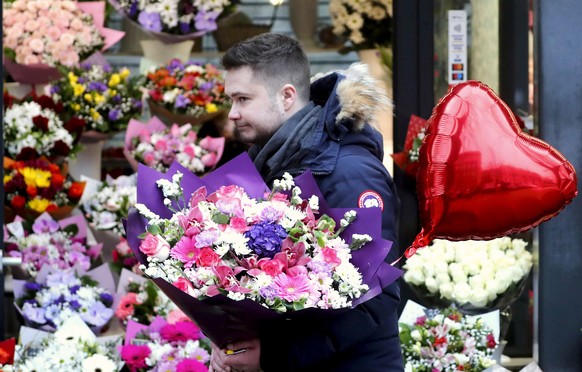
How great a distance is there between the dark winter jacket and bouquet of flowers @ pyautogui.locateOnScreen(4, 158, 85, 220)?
269 centimetres

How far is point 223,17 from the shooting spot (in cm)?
659

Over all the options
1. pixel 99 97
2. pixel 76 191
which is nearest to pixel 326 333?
pixel 76 191

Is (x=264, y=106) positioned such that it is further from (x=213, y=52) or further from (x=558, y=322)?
(x=213, y=52)

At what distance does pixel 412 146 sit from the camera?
5820mm

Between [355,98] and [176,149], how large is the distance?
304 centimetres

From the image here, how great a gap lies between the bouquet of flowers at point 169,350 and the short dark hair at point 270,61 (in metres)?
1.43

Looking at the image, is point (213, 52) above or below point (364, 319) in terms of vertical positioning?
below

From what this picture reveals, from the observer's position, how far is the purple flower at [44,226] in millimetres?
5613

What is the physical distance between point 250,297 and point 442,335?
203 cm

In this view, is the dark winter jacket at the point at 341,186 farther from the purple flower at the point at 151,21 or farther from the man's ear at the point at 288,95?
the purple flower at the point at 151,21

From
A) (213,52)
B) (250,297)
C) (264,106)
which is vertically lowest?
(213,52)

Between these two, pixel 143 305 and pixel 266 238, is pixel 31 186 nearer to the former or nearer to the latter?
pixel 143 305

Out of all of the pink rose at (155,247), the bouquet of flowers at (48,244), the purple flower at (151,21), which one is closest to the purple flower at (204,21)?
the purple flower at (151,21)

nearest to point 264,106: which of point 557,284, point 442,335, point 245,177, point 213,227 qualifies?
point 245,177
